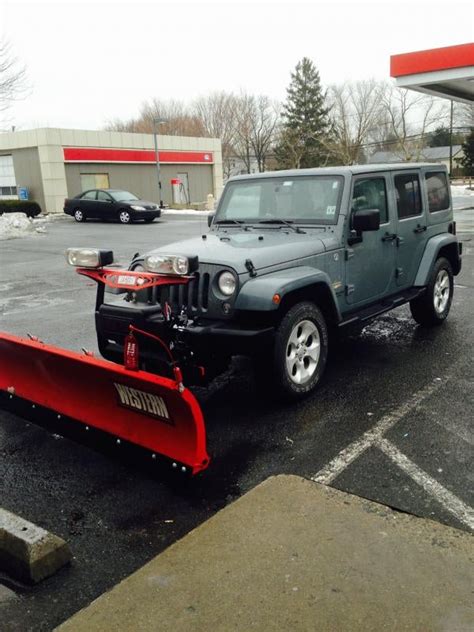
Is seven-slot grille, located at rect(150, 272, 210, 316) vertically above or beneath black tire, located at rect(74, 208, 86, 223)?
beneath

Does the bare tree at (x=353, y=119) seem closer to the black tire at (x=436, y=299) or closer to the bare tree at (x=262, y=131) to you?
the bare tree at (x=262, y=131)

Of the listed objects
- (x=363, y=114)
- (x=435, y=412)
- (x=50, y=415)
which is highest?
(x=363, y=114)

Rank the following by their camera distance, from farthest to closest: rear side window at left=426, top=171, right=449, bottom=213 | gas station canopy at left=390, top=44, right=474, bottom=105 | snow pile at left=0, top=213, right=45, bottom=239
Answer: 1. snow pile at left=0, top=213, right=45, bottom=239
2. gas station canopy at left=390, top=44, right=474, bottom=105
3. rear side window at left=426, top=171, right=449, bottom=213

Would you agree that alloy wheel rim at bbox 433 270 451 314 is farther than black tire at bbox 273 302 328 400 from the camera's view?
Yes

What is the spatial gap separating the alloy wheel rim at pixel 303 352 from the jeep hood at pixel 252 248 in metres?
0.58

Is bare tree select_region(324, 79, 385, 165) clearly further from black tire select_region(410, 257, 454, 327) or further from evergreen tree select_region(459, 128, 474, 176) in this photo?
black tire select_region(410, 257, 454, 327)

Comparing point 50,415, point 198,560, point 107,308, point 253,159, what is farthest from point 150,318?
point 253,159

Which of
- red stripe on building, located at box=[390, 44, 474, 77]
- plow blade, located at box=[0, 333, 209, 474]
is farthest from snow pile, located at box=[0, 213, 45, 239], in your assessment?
plow blade, located at box=[0, 333, 209, 474]

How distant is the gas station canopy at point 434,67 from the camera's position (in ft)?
54.6

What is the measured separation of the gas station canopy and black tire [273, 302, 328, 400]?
48.0ft

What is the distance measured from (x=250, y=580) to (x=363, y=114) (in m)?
67.0

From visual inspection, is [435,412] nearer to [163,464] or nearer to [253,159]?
[163,464]

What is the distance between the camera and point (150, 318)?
14.6 feet

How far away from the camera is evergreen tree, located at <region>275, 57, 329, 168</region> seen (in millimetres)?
60688
